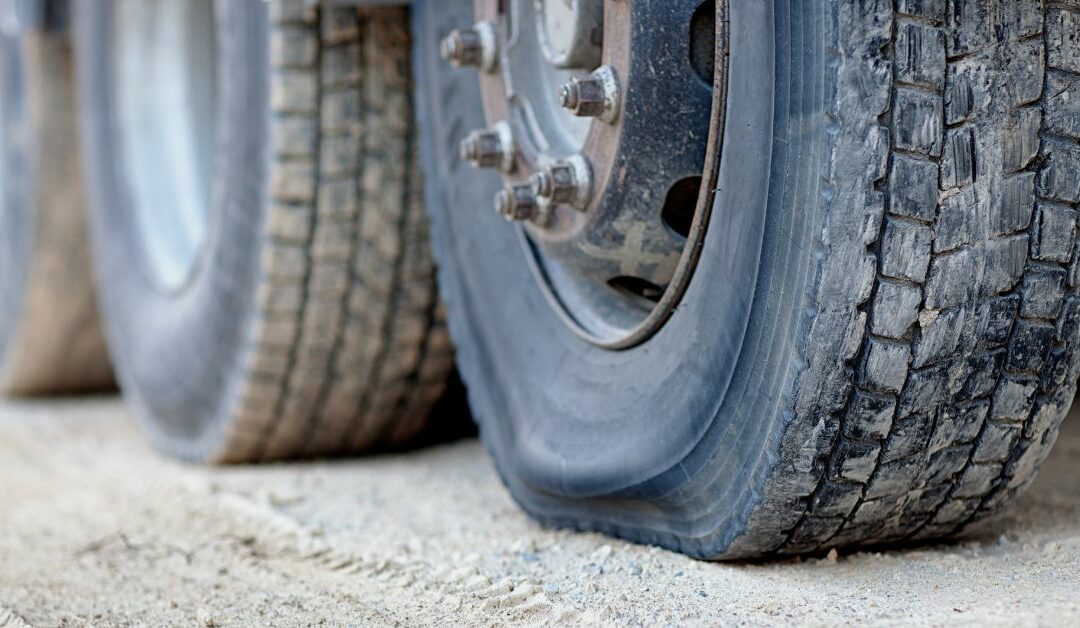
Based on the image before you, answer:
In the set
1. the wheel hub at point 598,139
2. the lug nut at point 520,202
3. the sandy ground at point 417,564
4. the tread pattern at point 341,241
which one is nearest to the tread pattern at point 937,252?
the sandy ground at point 417,564

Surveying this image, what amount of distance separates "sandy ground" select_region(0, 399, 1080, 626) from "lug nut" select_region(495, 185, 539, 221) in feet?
1.36

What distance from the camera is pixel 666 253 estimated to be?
1.49m

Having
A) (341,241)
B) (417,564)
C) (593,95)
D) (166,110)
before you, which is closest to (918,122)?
(593,95)

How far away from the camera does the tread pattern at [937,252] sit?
1.11m

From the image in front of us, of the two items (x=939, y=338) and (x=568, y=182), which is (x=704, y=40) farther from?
(x=939, y=338)

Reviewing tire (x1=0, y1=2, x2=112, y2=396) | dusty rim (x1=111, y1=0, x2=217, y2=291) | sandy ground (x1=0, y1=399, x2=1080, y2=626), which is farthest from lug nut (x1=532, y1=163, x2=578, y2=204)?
tire (x1=0, y1=2, x2=112, y2=396)

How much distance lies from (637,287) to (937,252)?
526 millimetres

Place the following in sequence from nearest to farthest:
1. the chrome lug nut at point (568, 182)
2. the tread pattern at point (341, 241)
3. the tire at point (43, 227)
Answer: the chrome lug nut at point (568, 182) < the tread pattern at point (341, 241) < the tire at point (43, 227)

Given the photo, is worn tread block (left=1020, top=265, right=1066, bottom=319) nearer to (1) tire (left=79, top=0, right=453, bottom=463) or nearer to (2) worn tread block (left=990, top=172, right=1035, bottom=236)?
(2) worn tread block (left=990, top=172, right=1035, bottom=236)

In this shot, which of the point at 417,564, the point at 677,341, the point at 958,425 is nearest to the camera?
the point at 958,425

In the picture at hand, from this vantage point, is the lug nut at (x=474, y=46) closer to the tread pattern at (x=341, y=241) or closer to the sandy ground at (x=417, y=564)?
the tread pattern at (x=341, y=241)

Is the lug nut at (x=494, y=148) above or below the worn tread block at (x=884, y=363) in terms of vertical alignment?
above

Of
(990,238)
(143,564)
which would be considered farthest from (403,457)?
(990,238)

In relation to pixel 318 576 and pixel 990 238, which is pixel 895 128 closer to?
pixel 990 238
